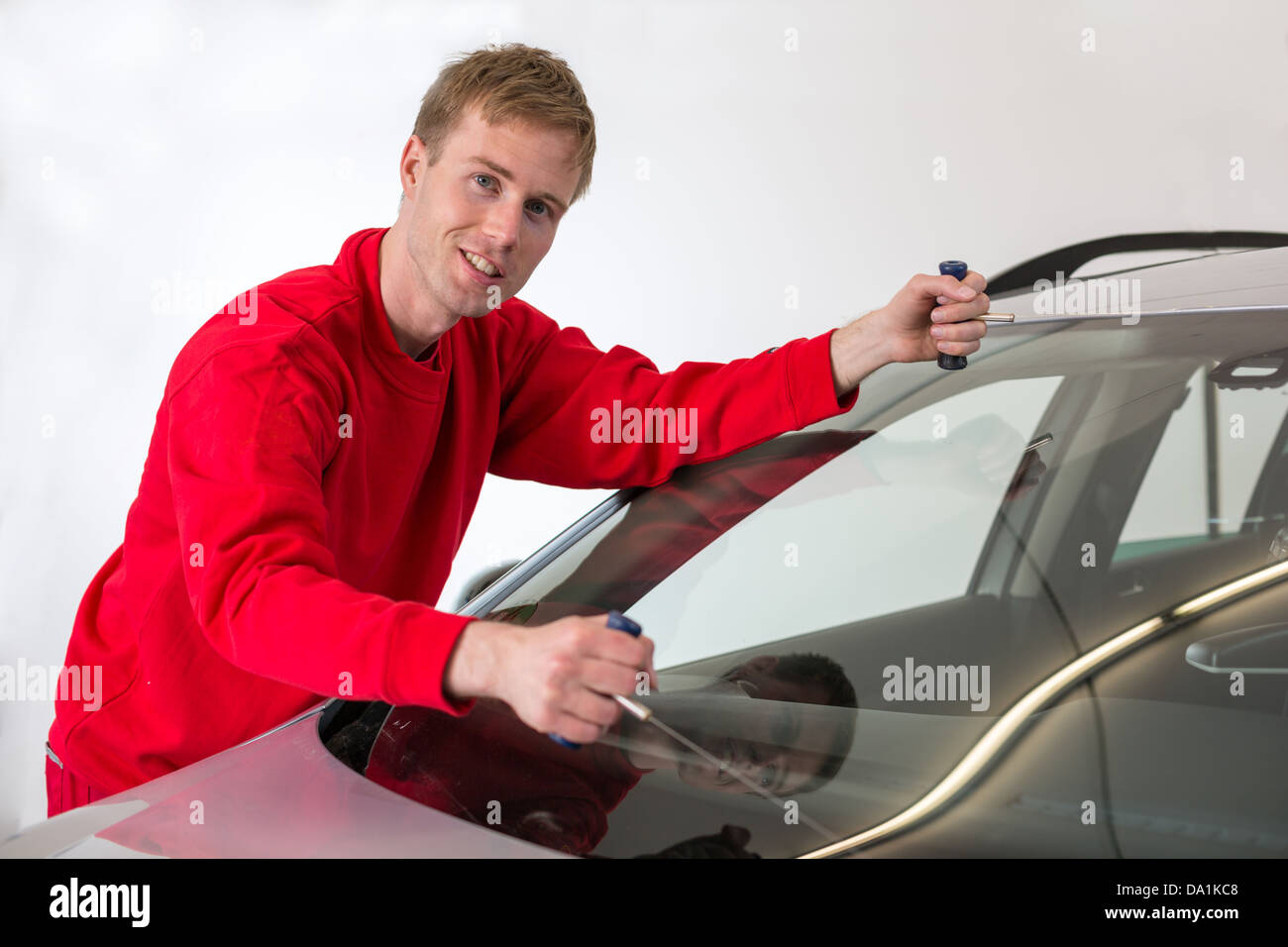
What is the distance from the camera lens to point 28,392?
4.23 metres

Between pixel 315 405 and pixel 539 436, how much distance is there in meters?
0.47

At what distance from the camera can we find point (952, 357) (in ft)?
4.29

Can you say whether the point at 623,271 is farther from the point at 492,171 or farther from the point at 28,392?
the point at 492,171

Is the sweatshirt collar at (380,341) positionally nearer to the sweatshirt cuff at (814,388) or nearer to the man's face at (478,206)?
the man's face at (478,206)

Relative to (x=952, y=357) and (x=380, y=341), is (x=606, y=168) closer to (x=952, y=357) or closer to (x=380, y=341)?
(x=380, y=341)

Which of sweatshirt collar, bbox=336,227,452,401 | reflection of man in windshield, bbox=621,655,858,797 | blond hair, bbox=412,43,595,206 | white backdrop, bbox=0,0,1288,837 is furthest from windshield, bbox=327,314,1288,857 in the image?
white backdrop, bbox=0,0,1288,837

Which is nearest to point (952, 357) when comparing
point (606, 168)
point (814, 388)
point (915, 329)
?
point (915, 329)

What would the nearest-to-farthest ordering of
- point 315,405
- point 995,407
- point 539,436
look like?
1. point 315,405
2. point 995,407
3. point 539,436

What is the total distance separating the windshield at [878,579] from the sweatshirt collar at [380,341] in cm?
27

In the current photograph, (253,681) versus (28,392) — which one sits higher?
(28,392)

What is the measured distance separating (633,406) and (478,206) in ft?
1.10

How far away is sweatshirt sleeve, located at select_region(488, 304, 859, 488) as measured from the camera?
1.42 metres
